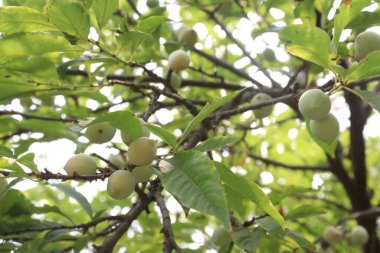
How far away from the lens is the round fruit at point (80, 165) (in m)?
1.12

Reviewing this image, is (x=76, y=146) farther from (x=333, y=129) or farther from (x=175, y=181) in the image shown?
(x=333, y=129)

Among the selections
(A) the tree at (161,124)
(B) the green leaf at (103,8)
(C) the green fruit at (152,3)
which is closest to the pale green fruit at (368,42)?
(A) the tree at (161,124)

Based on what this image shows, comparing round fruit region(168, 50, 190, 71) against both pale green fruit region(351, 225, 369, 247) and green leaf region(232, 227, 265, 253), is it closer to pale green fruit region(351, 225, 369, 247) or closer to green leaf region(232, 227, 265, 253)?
green leaf region(232, 227, 265, 253)

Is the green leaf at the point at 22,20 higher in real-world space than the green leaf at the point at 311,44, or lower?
higher

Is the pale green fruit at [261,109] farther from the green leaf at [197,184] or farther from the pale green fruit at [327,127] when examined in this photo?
the green leaf at [197,184]

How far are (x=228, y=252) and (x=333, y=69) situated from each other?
2.35ft

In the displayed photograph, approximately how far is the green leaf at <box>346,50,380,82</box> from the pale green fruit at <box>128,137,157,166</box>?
0.48 meters

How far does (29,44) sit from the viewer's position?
1.20m

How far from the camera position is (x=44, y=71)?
1.36 metres

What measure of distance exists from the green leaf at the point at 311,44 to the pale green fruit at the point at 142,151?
394 millimetres

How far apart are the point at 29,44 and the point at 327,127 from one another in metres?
0.80

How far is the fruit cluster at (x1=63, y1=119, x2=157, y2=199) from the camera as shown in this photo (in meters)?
0.99

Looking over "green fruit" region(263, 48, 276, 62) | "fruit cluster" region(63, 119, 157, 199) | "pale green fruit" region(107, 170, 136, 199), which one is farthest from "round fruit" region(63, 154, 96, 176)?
"green fruit" region(263, 48, 276, 62)

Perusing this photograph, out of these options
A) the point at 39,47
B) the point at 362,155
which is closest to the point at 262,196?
the point at 39,47
